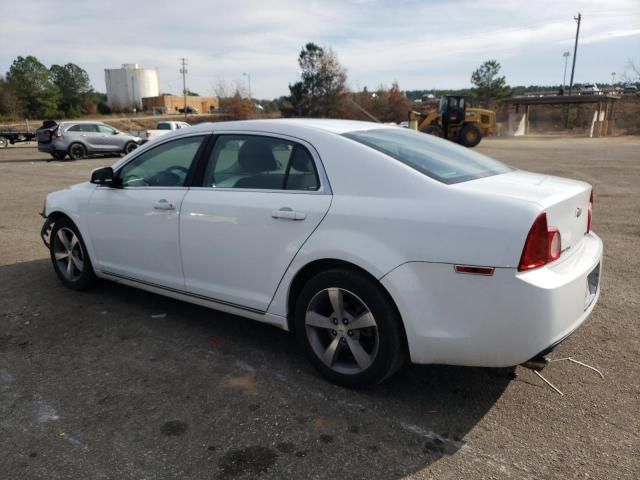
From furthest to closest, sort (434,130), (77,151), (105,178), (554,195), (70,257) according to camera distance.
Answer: (434,130) → (77,151) → (70,257) → (105,178) → (554,195)

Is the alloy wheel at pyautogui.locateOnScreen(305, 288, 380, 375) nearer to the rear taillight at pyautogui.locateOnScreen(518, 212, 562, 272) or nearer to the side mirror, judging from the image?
the rear taillight at pyautogui.locateOnScreen(518, 212, 562, 272)

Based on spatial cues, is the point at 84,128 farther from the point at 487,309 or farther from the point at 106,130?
the point at 487,309

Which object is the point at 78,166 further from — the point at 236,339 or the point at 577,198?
the point at 577,198

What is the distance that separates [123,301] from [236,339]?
1.39m

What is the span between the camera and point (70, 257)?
16.1 feet

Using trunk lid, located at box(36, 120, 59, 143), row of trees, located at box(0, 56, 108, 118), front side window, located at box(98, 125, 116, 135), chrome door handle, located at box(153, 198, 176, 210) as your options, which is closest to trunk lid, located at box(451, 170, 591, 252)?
chrome door handle, located at box(153, 198, 176, 210)

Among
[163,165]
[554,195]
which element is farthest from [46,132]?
[554,195]

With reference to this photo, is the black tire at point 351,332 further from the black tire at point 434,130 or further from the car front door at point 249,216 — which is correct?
the black tire at point 434,130

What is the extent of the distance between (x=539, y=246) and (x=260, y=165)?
A: 6.11ft

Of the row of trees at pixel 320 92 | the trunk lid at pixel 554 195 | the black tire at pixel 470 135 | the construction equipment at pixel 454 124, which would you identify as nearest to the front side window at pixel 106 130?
the construction equipment at pixel 454 124

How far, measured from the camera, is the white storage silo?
103 meters

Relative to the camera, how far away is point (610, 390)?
3.12m

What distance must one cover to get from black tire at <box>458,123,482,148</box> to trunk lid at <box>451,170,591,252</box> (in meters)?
25.9

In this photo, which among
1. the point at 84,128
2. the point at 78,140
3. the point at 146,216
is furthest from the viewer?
the point at 84,128
